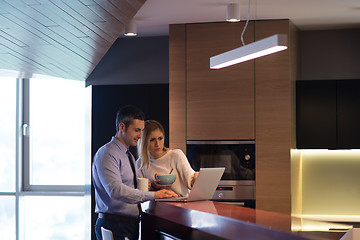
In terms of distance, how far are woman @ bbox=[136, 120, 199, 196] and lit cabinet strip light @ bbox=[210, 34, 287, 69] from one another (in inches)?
32.3

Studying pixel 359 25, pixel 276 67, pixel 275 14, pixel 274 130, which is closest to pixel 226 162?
pixel 274 130

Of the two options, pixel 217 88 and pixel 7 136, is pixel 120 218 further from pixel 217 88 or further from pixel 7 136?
pixel 7 136

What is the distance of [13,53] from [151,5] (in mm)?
1293

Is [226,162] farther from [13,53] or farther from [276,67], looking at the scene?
[13,53]

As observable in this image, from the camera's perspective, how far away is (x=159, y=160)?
176 inches

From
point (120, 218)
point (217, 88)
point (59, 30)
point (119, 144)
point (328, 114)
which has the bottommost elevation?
point (120, 218)

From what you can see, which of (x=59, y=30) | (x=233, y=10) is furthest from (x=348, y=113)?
(x=59, y=30)

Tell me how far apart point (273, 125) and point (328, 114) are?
0.69 metres

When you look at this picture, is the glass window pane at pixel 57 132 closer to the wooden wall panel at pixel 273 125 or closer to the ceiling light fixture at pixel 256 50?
the wooden wall panel at pixel 273 125

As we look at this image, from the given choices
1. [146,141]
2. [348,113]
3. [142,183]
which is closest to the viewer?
[142,183]

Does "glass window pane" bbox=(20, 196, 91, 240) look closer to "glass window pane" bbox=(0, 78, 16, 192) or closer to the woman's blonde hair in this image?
"glass window pane" bbox=(0, 78, 16, 192)

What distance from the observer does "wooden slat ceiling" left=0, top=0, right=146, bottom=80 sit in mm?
3500

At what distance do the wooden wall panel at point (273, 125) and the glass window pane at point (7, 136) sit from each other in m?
4.26

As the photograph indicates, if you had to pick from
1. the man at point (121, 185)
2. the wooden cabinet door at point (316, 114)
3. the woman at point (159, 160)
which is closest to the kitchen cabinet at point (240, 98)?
the wooden cabinet door at point (316, 114)
